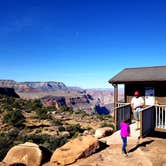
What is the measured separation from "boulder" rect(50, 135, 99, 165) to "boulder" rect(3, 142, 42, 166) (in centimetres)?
66

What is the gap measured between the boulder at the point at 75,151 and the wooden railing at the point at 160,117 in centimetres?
386

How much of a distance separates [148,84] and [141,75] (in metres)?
0.83

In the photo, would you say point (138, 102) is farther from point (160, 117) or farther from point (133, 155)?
point (133, 155)

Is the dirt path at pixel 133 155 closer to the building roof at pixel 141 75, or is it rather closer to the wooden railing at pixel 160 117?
the wooden railing at pixel 160 117

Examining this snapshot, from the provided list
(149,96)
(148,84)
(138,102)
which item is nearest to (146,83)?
(148,84)

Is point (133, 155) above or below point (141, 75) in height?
below

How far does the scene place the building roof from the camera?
13.5 metres

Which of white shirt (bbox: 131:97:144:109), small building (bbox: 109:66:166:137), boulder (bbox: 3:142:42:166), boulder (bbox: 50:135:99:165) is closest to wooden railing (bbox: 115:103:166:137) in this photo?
small building (bbox: 109:66:166:137)

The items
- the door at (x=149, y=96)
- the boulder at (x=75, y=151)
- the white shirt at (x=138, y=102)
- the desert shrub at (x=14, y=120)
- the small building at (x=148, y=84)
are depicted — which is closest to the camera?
the boulder at (x=75, y=151)

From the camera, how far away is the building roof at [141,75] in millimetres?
13516

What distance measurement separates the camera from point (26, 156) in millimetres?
10422

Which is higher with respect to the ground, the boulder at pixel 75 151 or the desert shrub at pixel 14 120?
the boulder at pixel 75 151

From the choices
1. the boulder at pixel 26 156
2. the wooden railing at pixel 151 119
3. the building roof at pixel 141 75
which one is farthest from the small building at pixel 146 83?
the boulder at pixel 26 156

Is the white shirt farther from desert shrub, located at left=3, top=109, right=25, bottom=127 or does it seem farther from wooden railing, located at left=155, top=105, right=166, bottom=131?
desert shrub, located at left=3, top=109, right=25, bottom=127
